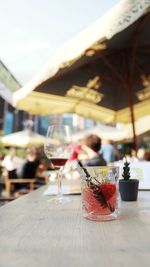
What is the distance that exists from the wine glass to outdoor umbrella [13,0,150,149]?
1002 mm

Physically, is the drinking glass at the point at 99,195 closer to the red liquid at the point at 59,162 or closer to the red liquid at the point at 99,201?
the red liquid at the point at 99,201

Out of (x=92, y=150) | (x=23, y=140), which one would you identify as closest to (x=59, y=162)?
(x=92, y=150)

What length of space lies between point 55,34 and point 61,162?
1653 mm

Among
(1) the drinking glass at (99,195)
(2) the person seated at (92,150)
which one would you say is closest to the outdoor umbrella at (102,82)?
(2) the person seated at (92,150)

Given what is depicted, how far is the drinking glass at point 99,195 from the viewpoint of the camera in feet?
2.41

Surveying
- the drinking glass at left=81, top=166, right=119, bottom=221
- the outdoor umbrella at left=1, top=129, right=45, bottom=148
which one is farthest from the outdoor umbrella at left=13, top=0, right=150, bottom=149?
the outdoor umbrella at left=1, top=129, right=45, bottom=148

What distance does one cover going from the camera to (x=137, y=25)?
114 inches

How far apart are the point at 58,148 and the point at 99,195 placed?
384 mm

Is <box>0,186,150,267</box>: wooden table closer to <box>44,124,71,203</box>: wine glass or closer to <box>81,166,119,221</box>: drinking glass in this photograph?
<box>81,166,119,221</box>: drinking glass

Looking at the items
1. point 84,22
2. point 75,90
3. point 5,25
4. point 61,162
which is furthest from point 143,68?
point 61,162

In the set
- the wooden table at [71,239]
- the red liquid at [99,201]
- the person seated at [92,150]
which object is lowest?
the wooden table at [71,239]

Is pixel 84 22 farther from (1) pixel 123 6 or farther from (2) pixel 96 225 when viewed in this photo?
(2) pixel 96 225

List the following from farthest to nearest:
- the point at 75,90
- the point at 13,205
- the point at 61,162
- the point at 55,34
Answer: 1. the point at 75,90
2. the point at 55,34
3. the point at 61,162
4. the point at 13,205

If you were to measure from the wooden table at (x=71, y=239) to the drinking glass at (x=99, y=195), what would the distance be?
3 cm
